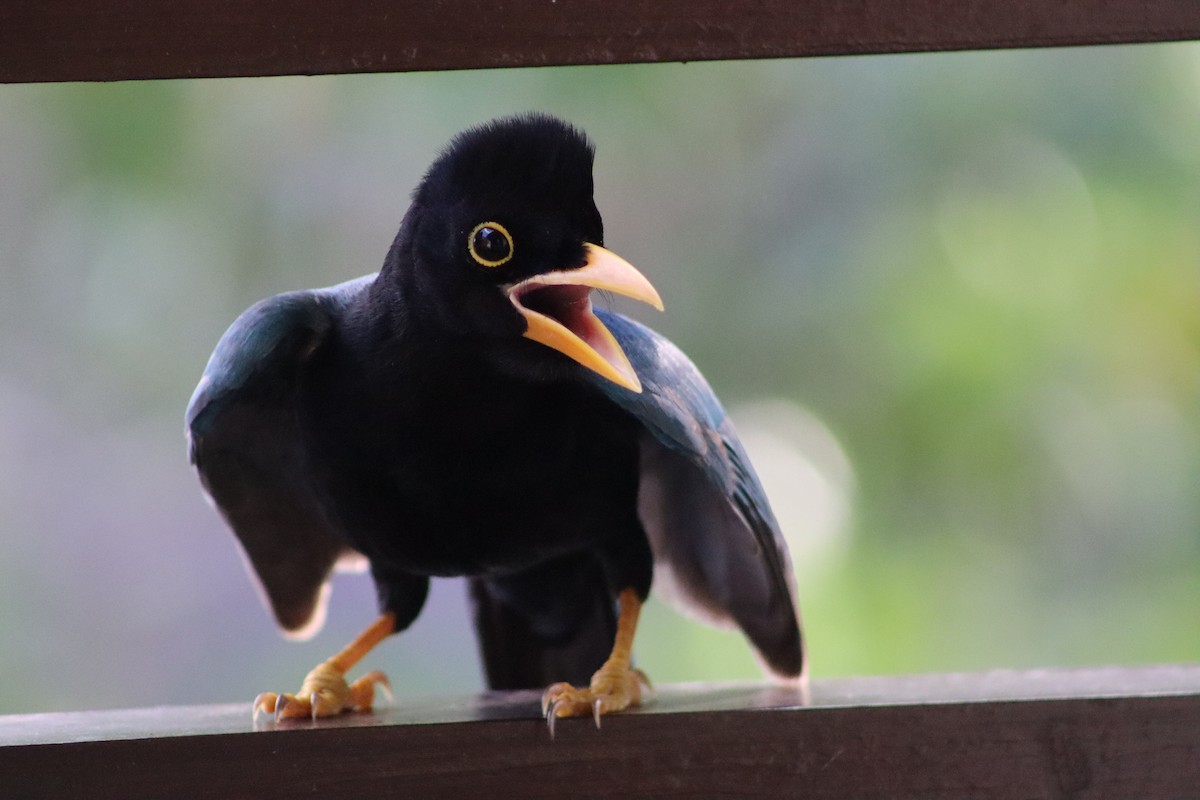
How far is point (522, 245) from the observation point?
6.31ft

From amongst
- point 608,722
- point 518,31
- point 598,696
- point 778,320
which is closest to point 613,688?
point 598,696

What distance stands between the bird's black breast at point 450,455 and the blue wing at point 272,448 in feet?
0.29

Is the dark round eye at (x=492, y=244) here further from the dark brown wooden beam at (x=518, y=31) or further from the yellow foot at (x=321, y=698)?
the yellow foot at (x=321, y=698)

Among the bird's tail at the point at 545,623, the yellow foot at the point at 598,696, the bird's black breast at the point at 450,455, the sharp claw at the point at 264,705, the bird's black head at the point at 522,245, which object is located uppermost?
the bird's black head at the point at 522,245

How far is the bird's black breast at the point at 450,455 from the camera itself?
78.3 inches

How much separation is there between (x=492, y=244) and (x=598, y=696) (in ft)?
2.18

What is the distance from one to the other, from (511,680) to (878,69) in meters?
2.55

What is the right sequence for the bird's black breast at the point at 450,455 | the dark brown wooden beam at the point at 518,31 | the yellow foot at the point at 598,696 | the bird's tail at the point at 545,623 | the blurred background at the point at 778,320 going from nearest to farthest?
the dark brown wooden beam at the point at 518,31
the yellow foot at the point at 598,696
the bird's black breast at the point at 450,455
the bird's tail at the point at 545,623
the blurred background at the point at 778,320

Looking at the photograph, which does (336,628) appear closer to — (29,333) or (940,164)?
(29,333)

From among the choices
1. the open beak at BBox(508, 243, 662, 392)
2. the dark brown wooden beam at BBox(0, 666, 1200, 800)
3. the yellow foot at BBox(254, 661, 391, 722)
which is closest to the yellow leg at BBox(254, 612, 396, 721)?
the yellow foot at BBox(254, 661, 391, 722)

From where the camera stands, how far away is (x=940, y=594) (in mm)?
4145

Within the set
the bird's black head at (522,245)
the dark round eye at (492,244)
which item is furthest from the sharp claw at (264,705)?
the dark round eye at (492,244)

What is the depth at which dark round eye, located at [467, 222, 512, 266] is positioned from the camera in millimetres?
1926

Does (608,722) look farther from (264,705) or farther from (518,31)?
(518,31)
